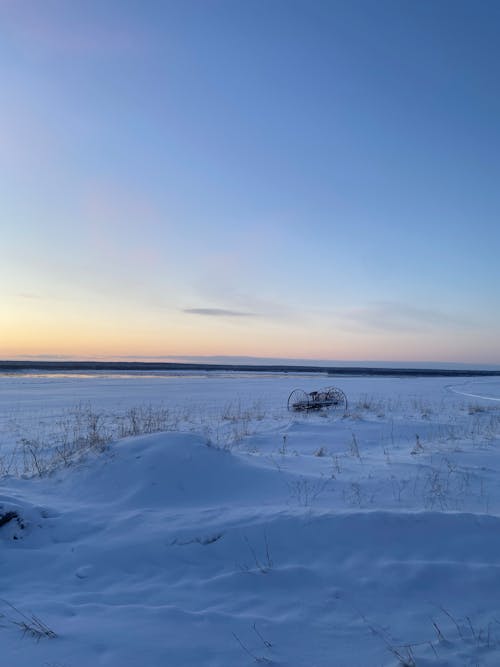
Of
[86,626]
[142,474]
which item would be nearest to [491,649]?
[86,626]

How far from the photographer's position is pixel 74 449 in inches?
338

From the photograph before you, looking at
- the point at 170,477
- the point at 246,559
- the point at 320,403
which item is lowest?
the point at 246,559

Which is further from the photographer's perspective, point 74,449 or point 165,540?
point 74,449

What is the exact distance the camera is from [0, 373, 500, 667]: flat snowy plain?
3.11m

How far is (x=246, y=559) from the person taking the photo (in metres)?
4.42

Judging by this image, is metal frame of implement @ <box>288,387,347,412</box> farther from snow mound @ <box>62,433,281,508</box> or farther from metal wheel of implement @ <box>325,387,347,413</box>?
snow mound @ <box>62,433,281,508</box>

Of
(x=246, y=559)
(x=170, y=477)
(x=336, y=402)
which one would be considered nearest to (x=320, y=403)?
(x=336, y=402)

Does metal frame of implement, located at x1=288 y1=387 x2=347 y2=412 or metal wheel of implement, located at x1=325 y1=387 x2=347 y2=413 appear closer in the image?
metal frame of implement, located at x1=288 y1=387 x2=347 y2=412

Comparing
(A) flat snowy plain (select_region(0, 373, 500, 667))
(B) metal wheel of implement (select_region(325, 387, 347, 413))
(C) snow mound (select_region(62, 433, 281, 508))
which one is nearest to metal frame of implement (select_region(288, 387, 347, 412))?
(B) metal wheel of implement (select_region(325, 387, 347, 413))

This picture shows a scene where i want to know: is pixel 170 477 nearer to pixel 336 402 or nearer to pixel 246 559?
pixel 246 559

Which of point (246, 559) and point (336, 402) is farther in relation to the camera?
point (336, 402)

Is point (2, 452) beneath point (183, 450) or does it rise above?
beneath

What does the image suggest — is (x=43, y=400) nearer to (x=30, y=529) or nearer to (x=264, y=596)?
(x=30, y=529)

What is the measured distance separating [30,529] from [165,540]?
5.18 ft
